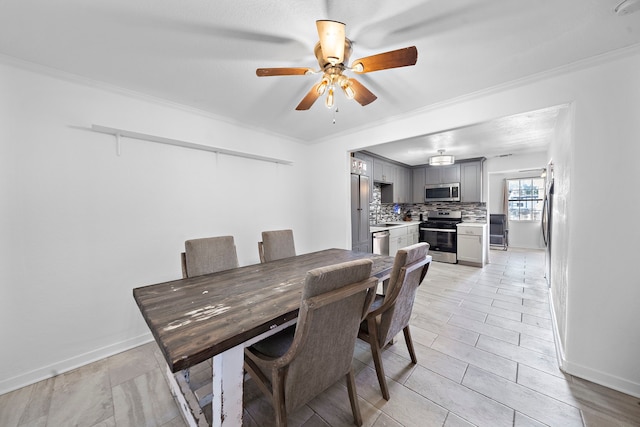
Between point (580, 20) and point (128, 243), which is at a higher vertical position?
point (580, 20)

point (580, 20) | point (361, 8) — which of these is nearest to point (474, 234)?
point (580, 20)

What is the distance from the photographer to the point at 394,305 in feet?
4.94

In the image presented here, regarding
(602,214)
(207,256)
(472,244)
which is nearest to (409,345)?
(602,214)

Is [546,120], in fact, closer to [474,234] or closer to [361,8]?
[474,234]

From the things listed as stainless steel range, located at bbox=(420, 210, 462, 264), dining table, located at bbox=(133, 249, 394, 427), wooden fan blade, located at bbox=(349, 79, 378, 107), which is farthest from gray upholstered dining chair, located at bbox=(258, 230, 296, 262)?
stainless steel range, located at bbox=(420, 210, 462, 264)

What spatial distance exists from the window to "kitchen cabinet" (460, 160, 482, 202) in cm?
233

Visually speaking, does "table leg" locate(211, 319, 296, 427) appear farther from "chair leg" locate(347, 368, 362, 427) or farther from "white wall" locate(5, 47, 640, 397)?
"white wall" locate(5, 47, 640, 397)

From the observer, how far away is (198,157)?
107 inches

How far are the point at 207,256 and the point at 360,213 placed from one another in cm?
250

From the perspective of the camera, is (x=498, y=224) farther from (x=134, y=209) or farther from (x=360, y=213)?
(x=134, y=209)

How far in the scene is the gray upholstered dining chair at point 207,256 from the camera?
6.34ft

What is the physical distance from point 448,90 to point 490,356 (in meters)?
2.43

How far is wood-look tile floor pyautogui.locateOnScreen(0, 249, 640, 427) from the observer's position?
1.40 metres

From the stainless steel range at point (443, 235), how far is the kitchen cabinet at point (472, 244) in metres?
0.11
